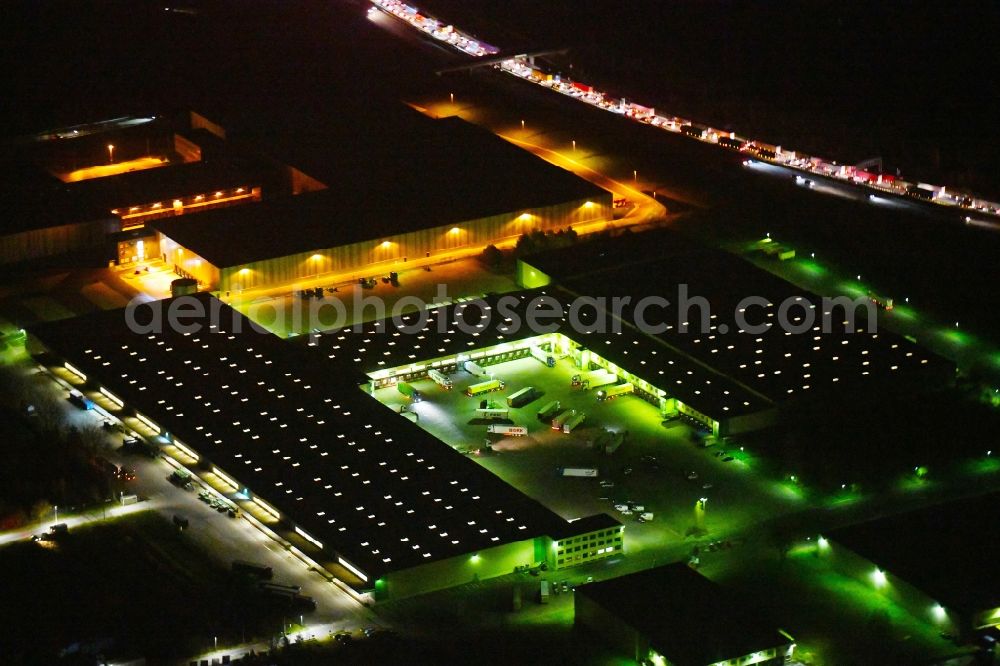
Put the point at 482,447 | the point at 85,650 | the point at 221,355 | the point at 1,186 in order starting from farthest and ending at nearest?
the point at 1,186 < the point at 221,355 < the point at 482,447 < the point at 85,650

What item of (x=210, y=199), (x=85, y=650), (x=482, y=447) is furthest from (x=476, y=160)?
(x=85, y=650)

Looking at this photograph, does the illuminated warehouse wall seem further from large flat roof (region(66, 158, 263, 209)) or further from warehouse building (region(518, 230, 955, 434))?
large flat roof (region(66, 158, 263, 209))

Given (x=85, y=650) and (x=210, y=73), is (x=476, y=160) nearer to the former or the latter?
(x=210, y=73)

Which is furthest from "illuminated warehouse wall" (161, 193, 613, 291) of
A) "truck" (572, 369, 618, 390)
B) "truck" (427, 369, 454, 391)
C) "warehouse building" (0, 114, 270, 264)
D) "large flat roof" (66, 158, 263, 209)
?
"truck" (572, 369, 618, 390)

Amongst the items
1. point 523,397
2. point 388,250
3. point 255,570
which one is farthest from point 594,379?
point 255,570

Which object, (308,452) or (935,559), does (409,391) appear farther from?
(935,559)

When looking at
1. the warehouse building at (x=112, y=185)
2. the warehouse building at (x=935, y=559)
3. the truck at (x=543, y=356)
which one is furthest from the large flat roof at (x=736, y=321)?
the warehouse building at (x=112, y=185)

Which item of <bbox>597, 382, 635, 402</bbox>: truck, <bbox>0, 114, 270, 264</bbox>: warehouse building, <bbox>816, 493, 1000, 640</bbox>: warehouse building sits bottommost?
<bbox>0, 114, 270, 264</bbox>: warehouse building
